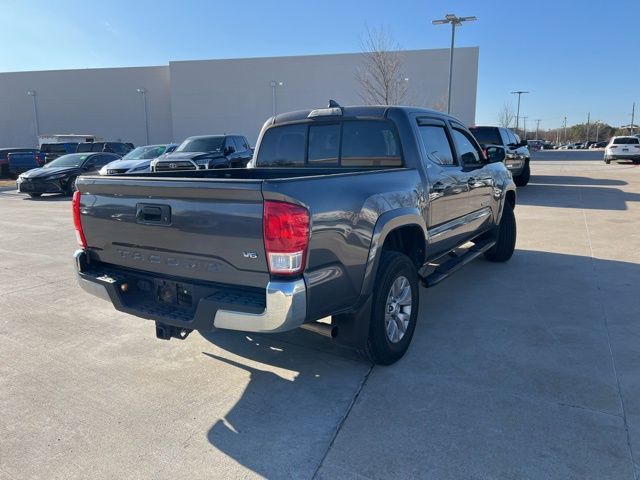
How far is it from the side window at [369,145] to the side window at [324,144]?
8cm

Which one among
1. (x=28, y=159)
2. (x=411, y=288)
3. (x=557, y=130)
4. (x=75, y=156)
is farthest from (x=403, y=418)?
(x=557, y=130)

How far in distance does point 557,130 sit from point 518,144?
462 feet

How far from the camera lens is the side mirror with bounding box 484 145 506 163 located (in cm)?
616

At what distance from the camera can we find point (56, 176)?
52.3 feet

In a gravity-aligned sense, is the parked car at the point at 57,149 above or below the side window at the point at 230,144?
below

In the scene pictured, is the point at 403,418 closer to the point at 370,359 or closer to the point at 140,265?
the point at 370,359

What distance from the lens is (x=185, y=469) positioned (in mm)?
2557

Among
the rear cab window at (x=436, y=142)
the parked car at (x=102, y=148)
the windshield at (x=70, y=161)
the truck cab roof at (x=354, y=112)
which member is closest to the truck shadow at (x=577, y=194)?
the rear cab window at (x=436, y=142)

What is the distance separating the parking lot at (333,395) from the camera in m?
2.59

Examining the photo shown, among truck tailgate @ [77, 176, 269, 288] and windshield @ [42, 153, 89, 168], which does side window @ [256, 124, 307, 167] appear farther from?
windshield @ [42, 153, 89, 168]

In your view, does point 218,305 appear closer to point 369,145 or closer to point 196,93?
point 369,145

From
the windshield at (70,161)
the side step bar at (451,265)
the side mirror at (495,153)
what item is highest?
the side mirror at (495,153)

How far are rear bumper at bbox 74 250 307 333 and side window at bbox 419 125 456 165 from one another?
7.48 feet

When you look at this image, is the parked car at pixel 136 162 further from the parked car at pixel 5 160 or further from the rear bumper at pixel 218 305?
the rear bumper at pixel 218 305
